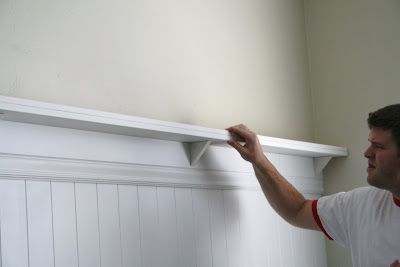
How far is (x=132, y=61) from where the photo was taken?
1.97 m

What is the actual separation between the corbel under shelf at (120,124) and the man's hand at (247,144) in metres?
0.04

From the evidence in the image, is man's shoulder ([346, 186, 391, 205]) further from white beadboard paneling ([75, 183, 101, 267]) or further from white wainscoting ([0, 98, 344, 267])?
white beadboard paneling ([75, 183, 101, 267])

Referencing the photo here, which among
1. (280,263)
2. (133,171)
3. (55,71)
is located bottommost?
(280,263)

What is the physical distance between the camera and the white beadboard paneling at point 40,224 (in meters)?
1.56

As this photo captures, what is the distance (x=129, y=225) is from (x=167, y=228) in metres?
0.16

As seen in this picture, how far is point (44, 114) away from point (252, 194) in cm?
106

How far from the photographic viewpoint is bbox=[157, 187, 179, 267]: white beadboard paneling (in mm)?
1927

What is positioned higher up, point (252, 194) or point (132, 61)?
point (132, 61)

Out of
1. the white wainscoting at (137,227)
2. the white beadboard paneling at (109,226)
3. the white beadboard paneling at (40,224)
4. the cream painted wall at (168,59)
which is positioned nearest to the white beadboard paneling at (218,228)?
the white wainscoting at (137,227)

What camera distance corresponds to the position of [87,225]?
170cm

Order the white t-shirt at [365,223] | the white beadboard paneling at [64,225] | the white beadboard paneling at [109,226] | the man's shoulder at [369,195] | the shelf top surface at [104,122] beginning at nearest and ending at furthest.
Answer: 1. the shelf top surface at [104,122]
2. the white beadboard paneling at [64,225]
3. the white beadboard paneling at [109,226]
4. the white t-shirt at [365,223]
5. the man's shoulder at [369,195]

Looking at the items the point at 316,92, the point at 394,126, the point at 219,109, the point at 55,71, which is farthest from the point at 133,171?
the point at 316,92

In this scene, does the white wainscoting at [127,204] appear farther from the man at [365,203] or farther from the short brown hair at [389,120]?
the short brown hair at [389,120]

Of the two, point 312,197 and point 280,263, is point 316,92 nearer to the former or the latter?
point 312,197
